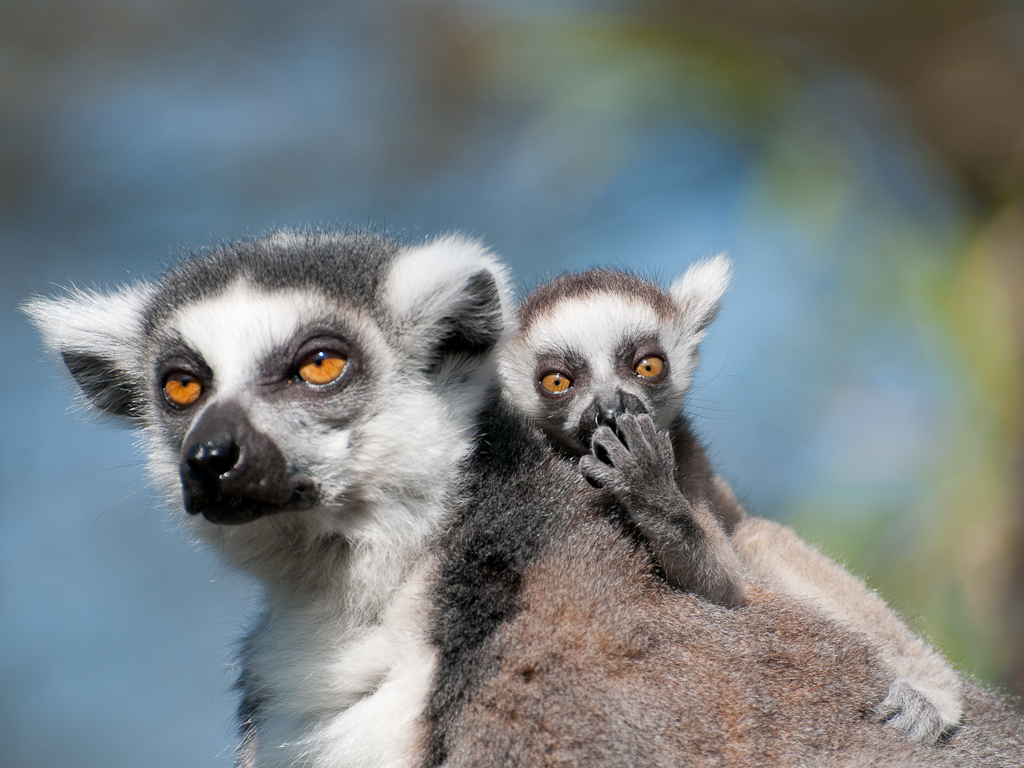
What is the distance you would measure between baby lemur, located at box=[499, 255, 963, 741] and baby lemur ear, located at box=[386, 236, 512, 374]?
0.47 meters

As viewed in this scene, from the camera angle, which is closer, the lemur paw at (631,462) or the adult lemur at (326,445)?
the adult lemur at (326,445)

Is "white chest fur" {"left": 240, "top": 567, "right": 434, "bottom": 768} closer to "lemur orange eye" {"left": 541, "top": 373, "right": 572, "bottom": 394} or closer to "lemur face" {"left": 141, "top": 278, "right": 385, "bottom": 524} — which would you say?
"lemur face" {"left": 141, "top": 278, "right": 385, "bottom": 524}

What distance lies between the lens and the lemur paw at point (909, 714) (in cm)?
206

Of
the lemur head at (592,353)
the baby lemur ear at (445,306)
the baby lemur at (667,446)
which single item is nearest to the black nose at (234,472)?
the baby lemur ear at (445,306)

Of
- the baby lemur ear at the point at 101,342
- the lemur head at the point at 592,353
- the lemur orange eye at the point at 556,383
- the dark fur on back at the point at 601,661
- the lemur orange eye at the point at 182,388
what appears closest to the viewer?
Answer: the dark fur on back at the point at 601,661

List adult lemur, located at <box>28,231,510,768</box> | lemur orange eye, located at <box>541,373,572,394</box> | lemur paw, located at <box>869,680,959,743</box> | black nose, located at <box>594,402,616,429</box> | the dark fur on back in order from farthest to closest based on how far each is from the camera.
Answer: lemur orange eye, located at <box>541,373,572,394</box>, black nose, located at <box>594,402,616,429</box>, lemur paw, located at <box>869,680,959,743</box>, adult lemur, located at <box>28,231,510,768</box>, the dark fur on back

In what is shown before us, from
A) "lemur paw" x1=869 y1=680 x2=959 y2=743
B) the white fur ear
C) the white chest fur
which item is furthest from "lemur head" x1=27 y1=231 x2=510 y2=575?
the white fur ear

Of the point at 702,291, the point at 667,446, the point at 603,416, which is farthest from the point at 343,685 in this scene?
the point at 702,291

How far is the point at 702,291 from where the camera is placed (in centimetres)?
386

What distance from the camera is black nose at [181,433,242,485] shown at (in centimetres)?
183

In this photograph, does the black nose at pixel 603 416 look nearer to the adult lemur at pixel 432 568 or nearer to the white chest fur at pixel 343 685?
the adult lemur at pixel 432 568

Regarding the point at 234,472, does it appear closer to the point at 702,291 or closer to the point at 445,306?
the point at 445,306

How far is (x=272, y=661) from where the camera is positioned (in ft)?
7.13

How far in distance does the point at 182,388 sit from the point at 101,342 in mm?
478
